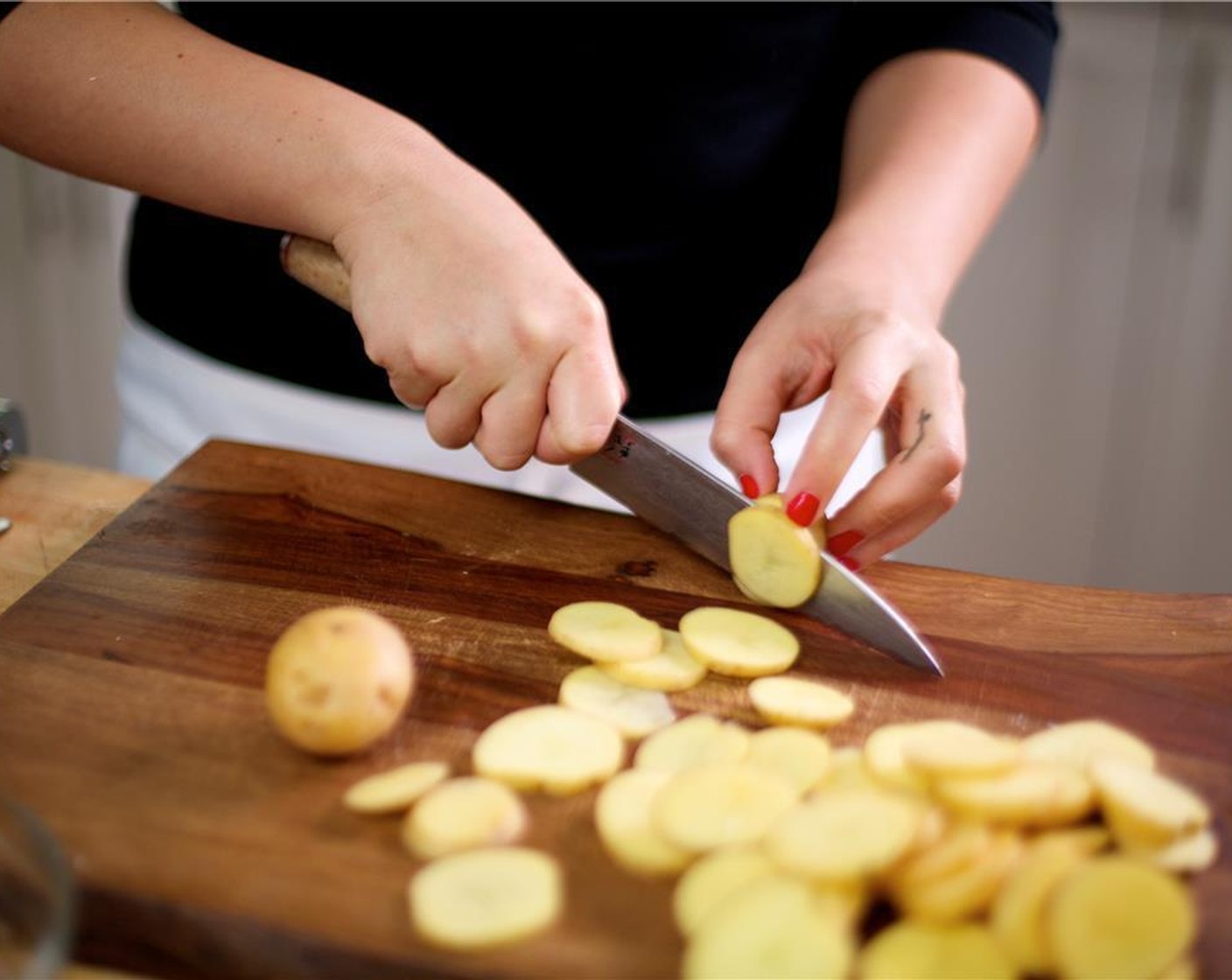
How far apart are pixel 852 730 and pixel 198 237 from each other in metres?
0.82

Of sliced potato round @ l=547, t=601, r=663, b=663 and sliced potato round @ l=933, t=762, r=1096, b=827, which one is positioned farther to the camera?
sliced potato round @ l=547, t=601, r=663, b=663

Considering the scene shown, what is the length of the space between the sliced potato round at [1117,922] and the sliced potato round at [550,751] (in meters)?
0.27

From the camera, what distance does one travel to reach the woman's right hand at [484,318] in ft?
3.26

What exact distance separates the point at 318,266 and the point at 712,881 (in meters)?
0.60

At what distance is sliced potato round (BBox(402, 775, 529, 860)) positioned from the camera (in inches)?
30.0

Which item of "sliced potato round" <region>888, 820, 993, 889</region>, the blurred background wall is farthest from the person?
the blurred background wall

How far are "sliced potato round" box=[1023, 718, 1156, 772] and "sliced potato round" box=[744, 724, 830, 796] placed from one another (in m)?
0.13

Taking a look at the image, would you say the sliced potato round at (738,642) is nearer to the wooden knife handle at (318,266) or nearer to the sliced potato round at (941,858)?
the sliced potato round at (941,858)

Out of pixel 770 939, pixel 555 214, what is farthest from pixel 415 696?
pixel 555 214

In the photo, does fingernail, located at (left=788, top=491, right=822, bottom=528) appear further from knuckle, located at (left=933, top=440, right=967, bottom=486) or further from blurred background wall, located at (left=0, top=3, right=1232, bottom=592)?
blurred background wall, located at (left=0, top=3, right=1232, bottom=592)

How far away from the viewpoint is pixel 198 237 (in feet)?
4.39

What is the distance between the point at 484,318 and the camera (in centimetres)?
99

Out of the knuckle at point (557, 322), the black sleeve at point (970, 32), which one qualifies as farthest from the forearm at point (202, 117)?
the black sleeve at point (970, 32)

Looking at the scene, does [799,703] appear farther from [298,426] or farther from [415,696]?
[298,426]
